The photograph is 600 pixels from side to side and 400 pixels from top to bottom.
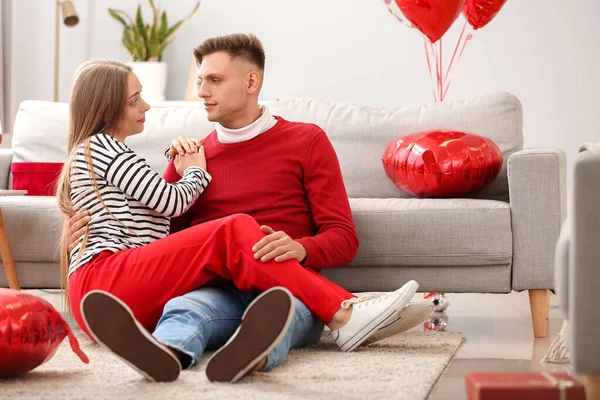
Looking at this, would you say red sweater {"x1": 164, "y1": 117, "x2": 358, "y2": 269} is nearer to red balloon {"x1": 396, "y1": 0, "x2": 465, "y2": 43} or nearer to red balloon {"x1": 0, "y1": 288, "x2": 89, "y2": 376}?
red balloon {"x1": 0, "y1": 288, "x2": 89, "y2": 376}

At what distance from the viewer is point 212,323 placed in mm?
2021

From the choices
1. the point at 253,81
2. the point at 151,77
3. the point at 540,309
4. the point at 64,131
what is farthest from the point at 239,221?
the point at 151,77

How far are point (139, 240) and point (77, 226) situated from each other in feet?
0.51

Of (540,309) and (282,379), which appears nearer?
(282,379)

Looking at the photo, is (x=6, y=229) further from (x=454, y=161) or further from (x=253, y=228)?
(x=454, y=161)

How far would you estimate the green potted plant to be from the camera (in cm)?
447

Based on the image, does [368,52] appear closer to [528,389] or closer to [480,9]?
[480,9]

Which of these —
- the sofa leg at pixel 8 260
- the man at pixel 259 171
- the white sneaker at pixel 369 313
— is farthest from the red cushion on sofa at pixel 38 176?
the white sneaker at pixel 369 313

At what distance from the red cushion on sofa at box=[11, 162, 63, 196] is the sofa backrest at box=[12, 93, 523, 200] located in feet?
0.76

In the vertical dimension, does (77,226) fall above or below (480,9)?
below

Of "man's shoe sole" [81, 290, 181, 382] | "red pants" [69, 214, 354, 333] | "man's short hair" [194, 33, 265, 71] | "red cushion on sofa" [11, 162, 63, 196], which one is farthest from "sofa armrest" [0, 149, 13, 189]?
"man's shoe sole" [81, 290, 181, 382]

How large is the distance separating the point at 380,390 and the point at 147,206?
0.81 meters

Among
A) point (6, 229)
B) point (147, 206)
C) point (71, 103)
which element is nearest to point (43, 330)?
point (147, 206)

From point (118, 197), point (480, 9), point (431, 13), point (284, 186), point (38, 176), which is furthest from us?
point (480, 9)
